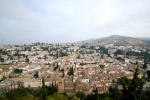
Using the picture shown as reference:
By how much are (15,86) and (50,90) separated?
246 inches

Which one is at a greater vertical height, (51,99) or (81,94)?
(51,99)

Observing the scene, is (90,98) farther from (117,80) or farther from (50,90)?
(117,80)

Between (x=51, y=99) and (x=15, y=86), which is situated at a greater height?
(x=51, y=99)

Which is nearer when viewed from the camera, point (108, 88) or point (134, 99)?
point (134, 99)

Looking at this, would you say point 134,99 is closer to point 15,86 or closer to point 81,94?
point 81,94

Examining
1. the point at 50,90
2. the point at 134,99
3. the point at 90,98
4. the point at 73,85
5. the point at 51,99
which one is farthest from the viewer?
the point at 73,85

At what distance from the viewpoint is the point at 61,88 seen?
63.5ft

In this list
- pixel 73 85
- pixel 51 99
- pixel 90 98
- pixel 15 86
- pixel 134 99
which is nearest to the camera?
pixel 134 99

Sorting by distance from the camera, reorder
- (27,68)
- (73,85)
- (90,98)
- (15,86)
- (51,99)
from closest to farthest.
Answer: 1. (51,99)
2. (90,98)
3. (73,85)
4. (15,86)
5. (27,68)


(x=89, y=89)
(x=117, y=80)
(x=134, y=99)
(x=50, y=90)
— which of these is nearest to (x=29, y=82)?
(x=50, y=90)

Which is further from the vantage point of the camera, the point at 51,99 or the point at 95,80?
the point at 95,80

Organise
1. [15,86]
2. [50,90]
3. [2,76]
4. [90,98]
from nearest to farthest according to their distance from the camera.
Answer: [90,98] → [50,90] → [15,86] → [2,76]

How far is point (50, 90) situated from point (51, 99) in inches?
245

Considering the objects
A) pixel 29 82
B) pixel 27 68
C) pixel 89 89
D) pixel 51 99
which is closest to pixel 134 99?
pixel 51 99
